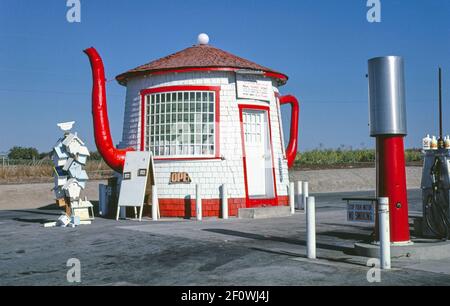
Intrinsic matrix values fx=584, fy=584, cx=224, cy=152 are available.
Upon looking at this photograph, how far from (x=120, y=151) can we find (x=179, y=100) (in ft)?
7.77

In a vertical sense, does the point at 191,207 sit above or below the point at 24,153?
below

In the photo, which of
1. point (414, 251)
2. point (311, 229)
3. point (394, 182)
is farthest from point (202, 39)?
point (414, 251)

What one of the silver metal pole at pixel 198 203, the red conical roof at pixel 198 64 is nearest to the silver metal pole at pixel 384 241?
the silver metal pole at pixel 198 203

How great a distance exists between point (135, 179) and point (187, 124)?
7.35 ft

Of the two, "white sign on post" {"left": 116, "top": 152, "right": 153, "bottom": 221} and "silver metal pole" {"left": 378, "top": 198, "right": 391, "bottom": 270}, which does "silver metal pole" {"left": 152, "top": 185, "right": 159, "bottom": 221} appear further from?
"silver metal pole" {"left": 378, "top": 198, "right": 391, "bottom": 270}

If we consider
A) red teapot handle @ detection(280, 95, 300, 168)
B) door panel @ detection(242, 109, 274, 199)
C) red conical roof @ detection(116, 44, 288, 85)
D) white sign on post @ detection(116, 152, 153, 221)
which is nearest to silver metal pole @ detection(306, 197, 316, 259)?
white sign on post @ detection(116, 152, 153, 221)

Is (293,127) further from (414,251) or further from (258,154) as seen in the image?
(414,251)

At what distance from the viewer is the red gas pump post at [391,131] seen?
32.0 feet

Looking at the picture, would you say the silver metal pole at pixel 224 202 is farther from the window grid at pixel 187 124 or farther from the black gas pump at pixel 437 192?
the black gas pump at pixel 437 192

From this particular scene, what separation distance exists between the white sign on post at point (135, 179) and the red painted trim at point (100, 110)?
0.65 metres

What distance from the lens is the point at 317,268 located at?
8.34 metres

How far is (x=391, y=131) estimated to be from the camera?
9727 mm

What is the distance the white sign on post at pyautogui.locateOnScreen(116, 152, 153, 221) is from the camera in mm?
16750
